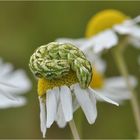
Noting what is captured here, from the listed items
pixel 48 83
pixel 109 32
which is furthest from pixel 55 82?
pixel 109 32

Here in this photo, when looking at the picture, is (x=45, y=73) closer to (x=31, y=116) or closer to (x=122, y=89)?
(x=122, y=89)

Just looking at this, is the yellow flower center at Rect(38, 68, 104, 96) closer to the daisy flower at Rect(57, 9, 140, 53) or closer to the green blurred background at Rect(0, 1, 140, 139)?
the daisy flower at Rect(57, 9, 140, 53)

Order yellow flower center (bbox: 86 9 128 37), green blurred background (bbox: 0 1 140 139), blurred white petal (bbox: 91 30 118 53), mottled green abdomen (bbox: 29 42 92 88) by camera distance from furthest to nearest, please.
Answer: green blurred background (bbox: 0 1 140 139), yellow flower center (bbox: 86 9 128 37), blurred white petal (bbox: 91 30 118 53), mottled green abdomen (bbox: 29 42 92 88)

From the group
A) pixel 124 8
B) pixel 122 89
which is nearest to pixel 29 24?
pixel 124 8

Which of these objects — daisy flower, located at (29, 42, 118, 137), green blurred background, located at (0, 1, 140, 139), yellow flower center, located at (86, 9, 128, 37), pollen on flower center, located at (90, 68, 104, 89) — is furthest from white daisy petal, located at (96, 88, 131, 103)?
daisy flower, located at (29, 42, 118, 137)

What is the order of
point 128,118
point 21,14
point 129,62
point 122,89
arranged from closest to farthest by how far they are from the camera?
point 122,89, point 128,118, point 129,62, point 21,14

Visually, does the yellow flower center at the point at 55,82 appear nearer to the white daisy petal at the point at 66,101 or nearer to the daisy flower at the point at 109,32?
the white daisy petal at the point at 66,101

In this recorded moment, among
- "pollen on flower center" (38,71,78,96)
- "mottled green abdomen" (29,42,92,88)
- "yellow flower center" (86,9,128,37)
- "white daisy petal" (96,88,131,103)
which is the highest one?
"mottled green abdomen" (29,42,92,88)

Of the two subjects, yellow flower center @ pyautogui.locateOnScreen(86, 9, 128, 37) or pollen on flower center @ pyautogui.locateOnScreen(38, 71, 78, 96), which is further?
yellow flower center @ pyautogui.locateOnScreen(86, 9, 128, 37)
